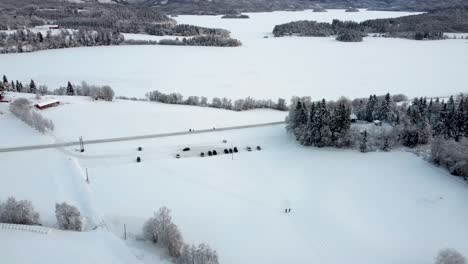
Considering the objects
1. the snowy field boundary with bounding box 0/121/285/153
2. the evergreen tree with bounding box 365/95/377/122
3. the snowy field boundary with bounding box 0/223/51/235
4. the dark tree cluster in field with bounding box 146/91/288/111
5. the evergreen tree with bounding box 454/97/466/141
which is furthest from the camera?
the dark tree cluster in field with bounding box 146/91/288/111

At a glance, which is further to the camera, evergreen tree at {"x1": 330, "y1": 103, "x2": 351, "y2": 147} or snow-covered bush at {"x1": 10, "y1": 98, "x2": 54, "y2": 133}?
snow-covered bush at {"x1": 10, "y1": 98, "x2": 54, "y2": 133}

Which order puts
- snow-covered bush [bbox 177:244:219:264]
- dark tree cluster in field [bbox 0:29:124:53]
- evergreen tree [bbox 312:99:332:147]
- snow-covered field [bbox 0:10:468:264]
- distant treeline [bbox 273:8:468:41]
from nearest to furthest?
snow-covered bush [bbox 177:244:219:264], snow-covered field [bbox 0:10:468:264], evergreen tree [bbox 312:99:332:147], dark tree cluster in field [bbox 0:29:124:53], distant treeline [bbox 273:8:468:41]

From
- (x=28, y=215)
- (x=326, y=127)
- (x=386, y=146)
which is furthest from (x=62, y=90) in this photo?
(x=386, y=146)

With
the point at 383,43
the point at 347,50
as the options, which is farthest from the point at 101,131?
the point at 383,43

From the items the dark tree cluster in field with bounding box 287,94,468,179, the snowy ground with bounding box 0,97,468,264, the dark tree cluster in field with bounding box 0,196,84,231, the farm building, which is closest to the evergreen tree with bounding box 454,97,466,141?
the dark tree cluster in field with bounding box 287,94,468,179

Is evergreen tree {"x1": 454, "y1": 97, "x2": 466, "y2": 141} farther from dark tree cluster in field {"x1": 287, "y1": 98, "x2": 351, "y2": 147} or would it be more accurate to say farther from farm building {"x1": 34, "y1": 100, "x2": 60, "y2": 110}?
farm building {"x1": 34, "y1": 100, "x2": 60, "y2": 110}

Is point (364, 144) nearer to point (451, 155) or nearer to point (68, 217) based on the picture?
point (451, 155)

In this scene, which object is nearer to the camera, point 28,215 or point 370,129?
point 28,215
